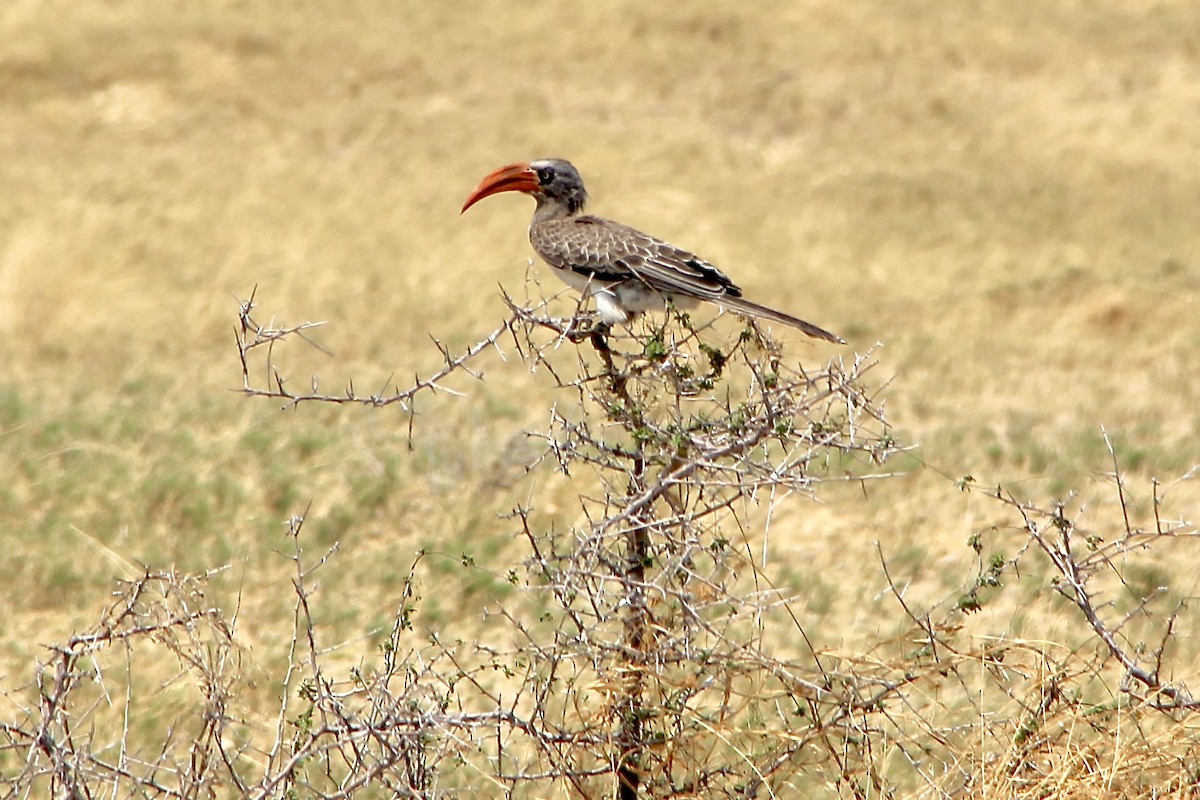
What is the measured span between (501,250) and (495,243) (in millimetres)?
136

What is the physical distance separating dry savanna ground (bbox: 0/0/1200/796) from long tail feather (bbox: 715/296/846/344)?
1056 mm

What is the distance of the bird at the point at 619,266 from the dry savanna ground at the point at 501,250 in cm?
140

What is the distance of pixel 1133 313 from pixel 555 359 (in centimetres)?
459

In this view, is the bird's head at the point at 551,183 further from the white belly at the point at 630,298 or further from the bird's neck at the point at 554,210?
the white belly at the point at 630,298

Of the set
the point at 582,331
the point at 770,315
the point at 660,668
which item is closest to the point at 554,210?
the point at 770,315

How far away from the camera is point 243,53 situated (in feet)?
69.9

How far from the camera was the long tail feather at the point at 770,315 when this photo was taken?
4547 mm

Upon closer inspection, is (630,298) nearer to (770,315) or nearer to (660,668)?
(770,315)

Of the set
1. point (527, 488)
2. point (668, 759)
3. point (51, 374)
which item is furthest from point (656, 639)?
point (51, 374)

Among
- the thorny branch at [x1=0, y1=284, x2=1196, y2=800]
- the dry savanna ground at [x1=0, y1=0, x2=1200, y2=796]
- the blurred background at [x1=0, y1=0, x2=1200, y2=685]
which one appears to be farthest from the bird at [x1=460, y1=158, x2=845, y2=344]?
the dry savanna ground at [x1=0, y1=0, x2=1200, y2=796]

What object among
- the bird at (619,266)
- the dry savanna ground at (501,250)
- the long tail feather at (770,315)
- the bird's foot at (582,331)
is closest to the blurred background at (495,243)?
the dry savanna ground at (501,250)

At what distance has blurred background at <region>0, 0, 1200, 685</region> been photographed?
290 inches

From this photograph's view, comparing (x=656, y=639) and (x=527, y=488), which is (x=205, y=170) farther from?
(x=656, y=639)

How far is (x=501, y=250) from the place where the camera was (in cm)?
1334
